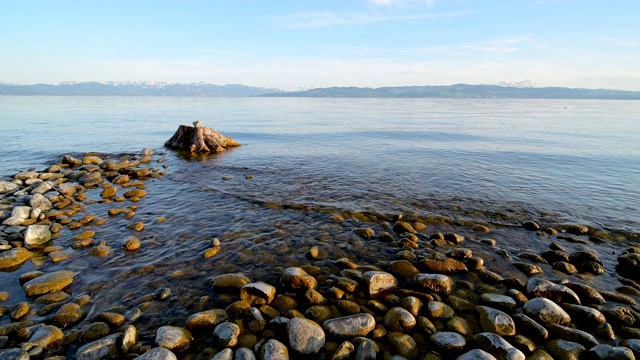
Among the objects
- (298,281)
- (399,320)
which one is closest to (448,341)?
(399,320)

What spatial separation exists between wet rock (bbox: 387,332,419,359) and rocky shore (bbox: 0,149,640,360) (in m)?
0.02

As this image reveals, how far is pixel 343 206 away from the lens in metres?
14.0

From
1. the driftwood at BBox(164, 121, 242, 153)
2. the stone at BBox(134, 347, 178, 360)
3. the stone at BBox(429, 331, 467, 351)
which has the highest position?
the driftwood at BBox(164, 121, 242, 153)

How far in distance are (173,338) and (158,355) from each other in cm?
52

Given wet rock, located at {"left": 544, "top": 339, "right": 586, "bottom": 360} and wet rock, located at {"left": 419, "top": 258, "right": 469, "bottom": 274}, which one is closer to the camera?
wet rock, located at {"left": 544, "top": 339, "right": 586, "bottom": 360}

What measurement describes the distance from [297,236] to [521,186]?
46.1 ft

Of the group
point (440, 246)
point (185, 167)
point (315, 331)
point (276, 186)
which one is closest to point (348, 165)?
point (276, 186)

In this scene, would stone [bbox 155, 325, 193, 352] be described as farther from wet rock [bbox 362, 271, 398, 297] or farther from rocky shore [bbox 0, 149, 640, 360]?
wet rock [bbox 362, 271, 398, 297]

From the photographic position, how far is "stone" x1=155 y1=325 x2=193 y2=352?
5.73 metres

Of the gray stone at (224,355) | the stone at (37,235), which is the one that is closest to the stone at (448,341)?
the gray stone at (224,355)

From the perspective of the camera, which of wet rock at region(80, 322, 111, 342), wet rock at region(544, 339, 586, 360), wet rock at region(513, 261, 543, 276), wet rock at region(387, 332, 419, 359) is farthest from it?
wet rock at region(513, 261, 543, 276)

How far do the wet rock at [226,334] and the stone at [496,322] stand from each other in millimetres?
4971

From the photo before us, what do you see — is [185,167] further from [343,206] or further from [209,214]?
[343,206]

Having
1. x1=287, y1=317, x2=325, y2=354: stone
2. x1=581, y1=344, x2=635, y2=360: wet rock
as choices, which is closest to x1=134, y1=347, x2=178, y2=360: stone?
x1=287, y1=317, x2=325, y2=354: stone
